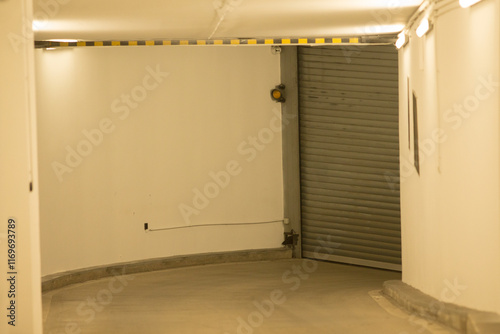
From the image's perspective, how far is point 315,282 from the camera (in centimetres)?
1012

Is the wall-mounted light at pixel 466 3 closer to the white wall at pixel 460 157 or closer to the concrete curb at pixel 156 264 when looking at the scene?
the white wall at pixel 460 157

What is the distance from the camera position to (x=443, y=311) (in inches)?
242

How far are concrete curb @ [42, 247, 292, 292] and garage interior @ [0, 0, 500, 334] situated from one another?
3 centimetres

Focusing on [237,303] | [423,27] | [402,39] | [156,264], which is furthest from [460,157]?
[156,264]

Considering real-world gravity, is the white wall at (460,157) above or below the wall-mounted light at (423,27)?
below

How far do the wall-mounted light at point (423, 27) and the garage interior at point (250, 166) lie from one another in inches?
1.3

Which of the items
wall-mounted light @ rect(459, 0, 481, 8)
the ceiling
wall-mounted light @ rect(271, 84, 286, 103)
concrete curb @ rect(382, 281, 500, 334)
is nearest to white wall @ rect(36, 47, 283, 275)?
wall-mounted light @ rect(271, 84, 286, 103)

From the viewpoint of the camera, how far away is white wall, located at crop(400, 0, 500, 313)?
528cm

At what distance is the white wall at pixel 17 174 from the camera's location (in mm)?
5039

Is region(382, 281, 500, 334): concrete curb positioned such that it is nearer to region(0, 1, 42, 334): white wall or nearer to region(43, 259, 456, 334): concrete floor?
region(43, 259, 456, 334): concrete floor

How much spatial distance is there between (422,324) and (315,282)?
365 centimetres

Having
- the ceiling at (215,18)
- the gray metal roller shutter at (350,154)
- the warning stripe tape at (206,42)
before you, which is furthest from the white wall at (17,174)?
the gray metal roller shutter at (350,154)

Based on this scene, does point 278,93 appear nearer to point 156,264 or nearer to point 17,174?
point 156,264

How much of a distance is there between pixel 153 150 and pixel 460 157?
6100mm
